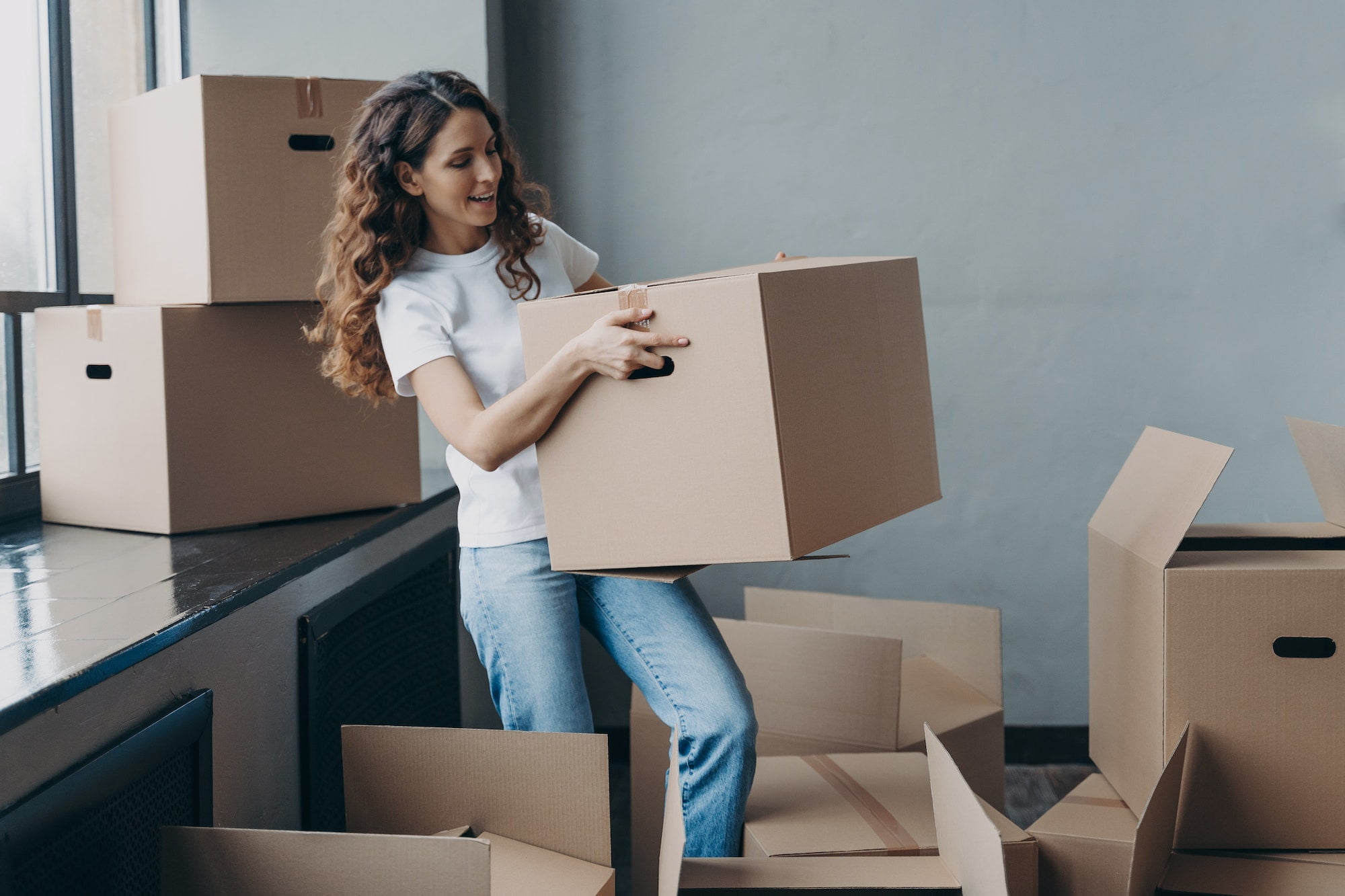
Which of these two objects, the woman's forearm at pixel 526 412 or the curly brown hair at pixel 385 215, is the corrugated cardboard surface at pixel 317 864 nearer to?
the woman's forearm at pixel 526 412

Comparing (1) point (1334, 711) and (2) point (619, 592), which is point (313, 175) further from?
(1) point (1334, 711)

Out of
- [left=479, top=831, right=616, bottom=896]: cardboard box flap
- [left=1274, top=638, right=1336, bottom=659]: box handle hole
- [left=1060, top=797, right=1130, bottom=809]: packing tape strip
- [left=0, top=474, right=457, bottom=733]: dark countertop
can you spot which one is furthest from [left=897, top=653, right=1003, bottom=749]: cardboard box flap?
[left=0, top=474, right=457, bottom=733]: dark countertop

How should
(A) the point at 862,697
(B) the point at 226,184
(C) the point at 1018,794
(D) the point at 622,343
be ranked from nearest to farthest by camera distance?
(D) the point at 622,343
(B) the point at 226,184
(A) the point at 862,697
(C) the point at 1018,794

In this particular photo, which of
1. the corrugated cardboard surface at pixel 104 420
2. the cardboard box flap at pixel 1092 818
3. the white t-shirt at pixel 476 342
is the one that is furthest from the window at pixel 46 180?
the cardboard box flap at pixel 1092 818

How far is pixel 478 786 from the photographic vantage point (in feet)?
3.89

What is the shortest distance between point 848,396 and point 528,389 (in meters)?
0.34

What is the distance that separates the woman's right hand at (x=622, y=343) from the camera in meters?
1.07

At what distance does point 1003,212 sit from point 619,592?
141cm

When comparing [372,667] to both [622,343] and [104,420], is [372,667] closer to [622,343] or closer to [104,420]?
[104,420]

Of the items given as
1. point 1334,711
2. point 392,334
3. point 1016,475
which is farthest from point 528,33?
point 1334,711

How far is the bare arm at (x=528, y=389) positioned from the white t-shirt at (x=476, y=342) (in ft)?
0.17

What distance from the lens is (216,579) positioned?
128 cm

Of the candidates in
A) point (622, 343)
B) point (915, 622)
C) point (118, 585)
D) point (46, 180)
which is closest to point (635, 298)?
point (622, 343)

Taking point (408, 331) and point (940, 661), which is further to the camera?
point (940, 661)
